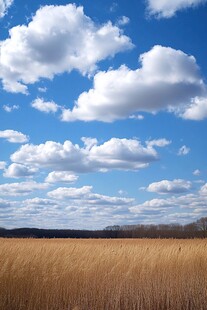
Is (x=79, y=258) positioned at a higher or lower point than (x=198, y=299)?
higher

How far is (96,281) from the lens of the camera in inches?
381

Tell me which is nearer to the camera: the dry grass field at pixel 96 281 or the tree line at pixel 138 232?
the dry grass field at pixel 96 281

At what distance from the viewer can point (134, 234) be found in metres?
68.4

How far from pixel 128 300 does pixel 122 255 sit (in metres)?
2.83

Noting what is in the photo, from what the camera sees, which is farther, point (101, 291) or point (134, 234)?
point (134, 234)

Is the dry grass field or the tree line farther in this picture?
the tree line

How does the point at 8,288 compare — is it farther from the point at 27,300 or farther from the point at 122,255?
the point at 122,255

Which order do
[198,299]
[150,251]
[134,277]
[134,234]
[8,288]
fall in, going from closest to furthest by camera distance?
[8,288]
[198,299]
[134,277]
[150,251]
[134,234]

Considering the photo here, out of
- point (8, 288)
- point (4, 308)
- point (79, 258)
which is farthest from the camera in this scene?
point (79, 258)

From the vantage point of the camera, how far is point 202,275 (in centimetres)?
1128

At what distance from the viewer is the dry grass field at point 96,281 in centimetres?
880

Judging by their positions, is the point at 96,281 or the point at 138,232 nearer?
the point at 96,281

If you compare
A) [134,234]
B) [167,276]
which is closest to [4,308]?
[167,276]

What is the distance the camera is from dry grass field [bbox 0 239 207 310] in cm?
880
